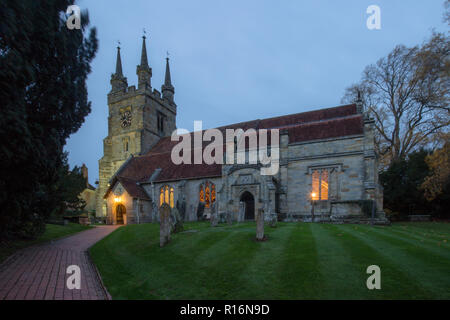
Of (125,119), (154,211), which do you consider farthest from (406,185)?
(125,119)

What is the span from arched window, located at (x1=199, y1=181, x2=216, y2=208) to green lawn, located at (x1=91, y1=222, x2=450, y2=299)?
15657 millimetres

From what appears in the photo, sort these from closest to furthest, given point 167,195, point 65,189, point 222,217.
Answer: point 65,189, point 222,217, point 167,195

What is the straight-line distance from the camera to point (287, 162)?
22578 mm

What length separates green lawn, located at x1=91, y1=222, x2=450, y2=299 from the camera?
17.8 ft

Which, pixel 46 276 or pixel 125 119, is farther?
pixel 125 119

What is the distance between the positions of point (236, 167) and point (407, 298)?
60.8 feet

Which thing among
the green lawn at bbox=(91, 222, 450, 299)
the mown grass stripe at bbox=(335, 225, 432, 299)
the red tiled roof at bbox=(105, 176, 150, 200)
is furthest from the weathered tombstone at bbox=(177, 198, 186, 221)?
the mown grass stripe at bbox=(335, 225, 432, 299)

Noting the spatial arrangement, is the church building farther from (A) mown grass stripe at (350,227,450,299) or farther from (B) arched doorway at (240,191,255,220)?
(A) mown grass stripe at (350,227,450,299)

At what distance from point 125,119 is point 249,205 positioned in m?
28.0

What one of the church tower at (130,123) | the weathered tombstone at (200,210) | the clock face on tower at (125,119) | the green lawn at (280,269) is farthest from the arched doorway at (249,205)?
the clock face on tower at (125,119)

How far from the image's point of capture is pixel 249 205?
74.6ft

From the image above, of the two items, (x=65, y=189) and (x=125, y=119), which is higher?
(x=125, y=119)

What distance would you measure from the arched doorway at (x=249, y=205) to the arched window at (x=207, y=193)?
4.05m

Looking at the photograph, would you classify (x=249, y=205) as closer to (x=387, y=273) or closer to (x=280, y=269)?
(x=280, y=269)
